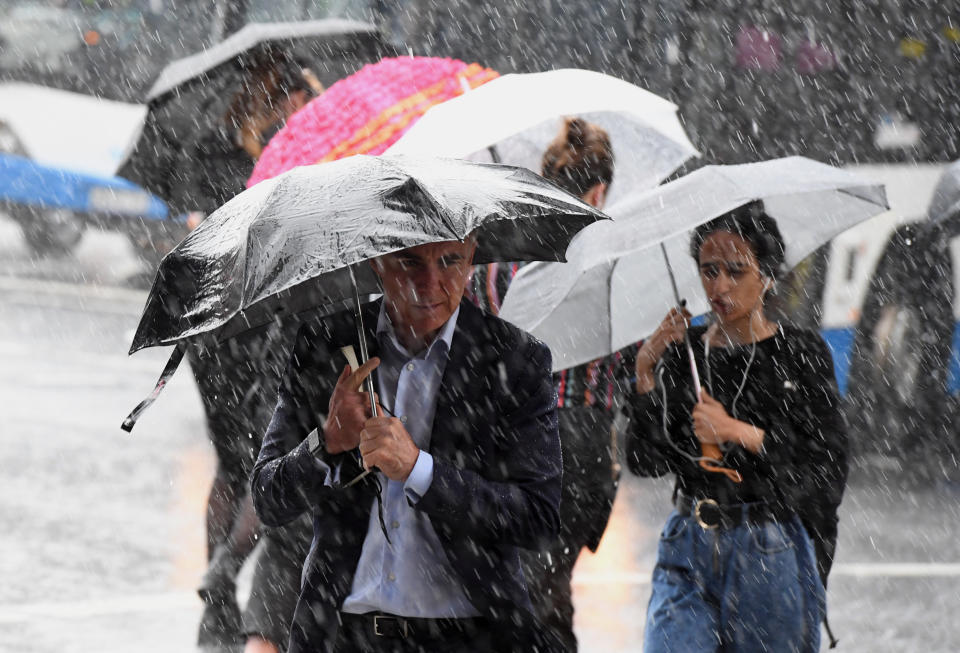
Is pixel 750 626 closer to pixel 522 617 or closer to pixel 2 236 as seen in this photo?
pixel 522 617

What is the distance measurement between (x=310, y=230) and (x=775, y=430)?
1.81m

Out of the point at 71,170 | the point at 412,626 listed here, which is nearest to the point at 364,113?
the point at 412,626

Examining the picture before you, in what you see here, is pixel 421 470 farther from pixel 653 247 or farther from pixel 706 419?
pixel 653 247

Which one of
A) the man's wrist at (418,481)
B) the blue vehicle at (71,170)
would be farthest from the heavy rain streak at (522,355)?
the blue vehicle at (71,170)

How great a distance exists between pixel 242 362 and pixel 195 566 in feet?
7.22

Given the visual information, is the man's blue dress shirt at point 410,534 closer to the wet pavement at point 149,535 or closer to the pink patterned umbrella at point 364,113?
the pink patterned umbrella at point 364,113

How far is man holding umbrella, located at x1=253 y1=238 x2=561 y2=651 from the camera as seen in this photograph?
314 centimetres

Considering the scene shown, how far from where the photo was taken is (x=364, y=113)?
514cm

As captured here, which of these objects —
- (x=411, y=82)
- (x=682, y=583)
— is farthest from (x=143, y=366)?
(x=682, y=583)

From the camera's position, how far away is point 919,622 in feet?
24.5

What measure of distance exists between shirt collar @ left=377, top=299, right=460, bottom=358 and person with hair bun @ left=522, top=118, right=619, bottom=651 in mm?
1945

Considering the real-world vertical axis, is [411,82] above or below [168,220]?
above

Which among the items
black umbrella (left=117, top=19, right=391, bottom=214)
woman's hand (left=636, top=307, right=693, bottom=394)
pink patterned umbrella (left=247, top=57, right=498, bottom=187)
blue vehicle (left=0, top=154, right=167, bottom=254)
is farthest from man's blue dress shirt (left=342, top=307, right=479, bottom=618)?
blue vehicle (left=0, top=154, right=167, bottom=254)

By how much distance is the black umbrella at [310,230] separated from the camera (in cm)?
296
